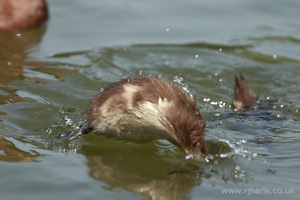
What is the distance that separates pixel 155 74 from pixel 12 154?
7.42 feet

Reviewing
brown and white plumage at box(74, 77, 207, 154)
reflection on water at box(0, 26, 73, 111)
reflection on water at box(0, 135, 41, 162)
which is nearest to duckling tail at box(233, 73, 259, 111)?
brown and white plumage at box(74, 77, 207, 154)

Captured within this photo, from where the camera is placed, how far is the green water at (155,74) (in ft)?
16.5

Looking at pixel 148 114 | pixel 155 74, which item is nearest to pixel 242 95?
A: pixel 155 74

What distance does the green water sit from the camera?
5.02 metres

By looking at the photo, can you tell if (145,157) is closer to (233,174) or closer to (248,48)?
(233,174)

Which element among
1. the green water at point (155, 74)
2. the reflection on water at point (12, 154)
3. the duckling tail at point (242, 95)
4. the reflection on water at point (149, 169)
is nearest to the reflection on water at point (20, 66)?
the green water at point (155, 74)

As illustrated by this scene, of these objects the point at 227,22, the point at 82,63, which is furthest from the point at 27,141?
→ the point at 227,22

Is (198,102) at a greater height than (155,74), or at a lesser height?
lesser

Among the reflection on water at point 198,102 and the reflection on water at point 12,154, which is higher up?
the reflection on water at point 198,102

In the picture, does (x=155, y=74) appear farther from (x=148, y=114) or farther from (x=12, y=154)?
(x=12, y=154)

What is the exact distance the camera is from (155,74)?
286 inches

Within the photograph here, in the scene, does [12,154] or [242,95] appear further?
Answer: [242,95]

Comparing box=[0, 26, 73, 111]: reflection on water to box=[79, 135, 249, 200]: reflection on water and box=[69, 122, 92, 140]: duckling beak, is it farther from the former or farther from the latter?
box=[79, 135, 249, 200]: reflection on water

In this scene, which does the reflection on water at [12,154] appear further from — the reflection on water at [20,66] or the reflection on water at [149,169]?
the reflection on water at [20,66]
